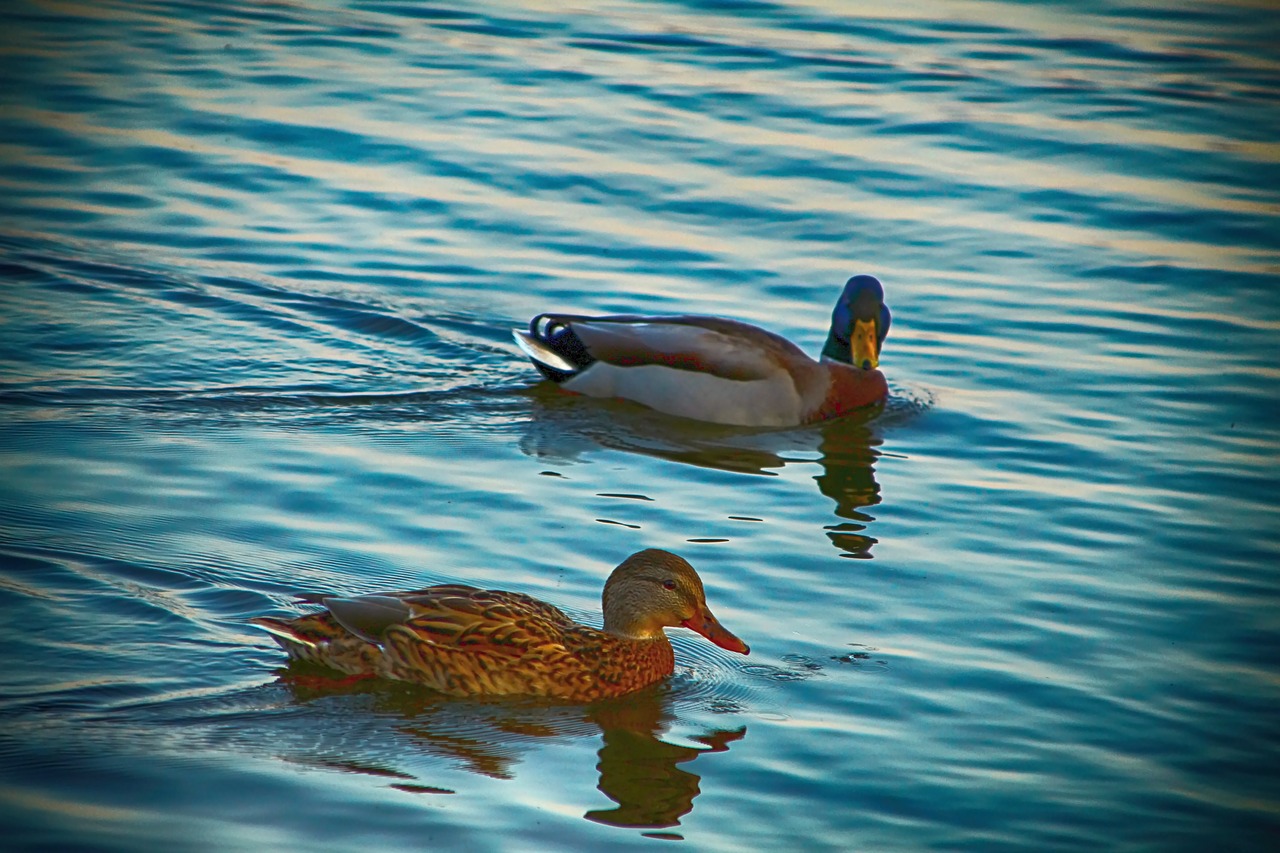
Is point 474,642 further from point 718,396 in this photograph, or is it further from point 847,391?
point 847,391

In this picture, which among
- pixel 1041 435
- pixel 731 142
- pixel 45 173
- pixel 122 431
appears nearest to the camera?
pixel 122 431

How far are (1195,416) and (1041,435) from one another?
1166 millimetres

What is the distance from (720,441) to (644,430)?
497mm

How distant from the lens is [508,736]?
258 inches

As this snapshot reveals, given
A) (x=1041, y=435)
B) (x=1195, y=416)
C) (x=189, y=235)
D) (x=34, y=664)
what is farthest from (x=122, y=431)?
(x=1195, y=416)

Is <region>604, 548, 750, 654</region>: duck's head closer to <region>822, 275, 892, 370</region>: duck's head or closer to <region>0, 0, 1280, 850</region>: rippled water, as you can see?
<region>0, 0, 1280, 850</region>: rippled water

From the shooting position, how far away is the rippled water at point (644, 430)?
623cm

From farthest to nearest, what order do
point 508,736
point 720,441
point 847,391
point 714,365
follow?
point 847,391 < point 714,365 < point 720,441 < point 508,736

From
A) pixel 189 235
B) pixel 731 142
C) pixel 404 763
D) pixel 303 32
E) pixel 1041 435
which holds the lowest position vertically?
pixel 404 763

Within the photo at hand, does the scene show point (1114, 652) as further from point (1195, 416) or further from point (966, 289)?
point (966, 289)

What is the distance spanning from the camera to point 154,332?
1125 cm

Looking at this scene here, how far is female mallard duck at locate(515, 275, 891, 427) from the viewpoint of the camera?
36.2 feet

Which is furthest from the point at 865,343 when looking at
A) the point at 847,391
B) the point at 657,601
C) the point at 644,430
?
the point at 657,601

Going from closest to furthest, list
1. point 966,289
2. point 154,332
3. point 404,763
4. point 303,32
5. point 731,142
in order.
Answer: point 404,763
point 154,332
point 966,289
point 731,142
point 303,32
